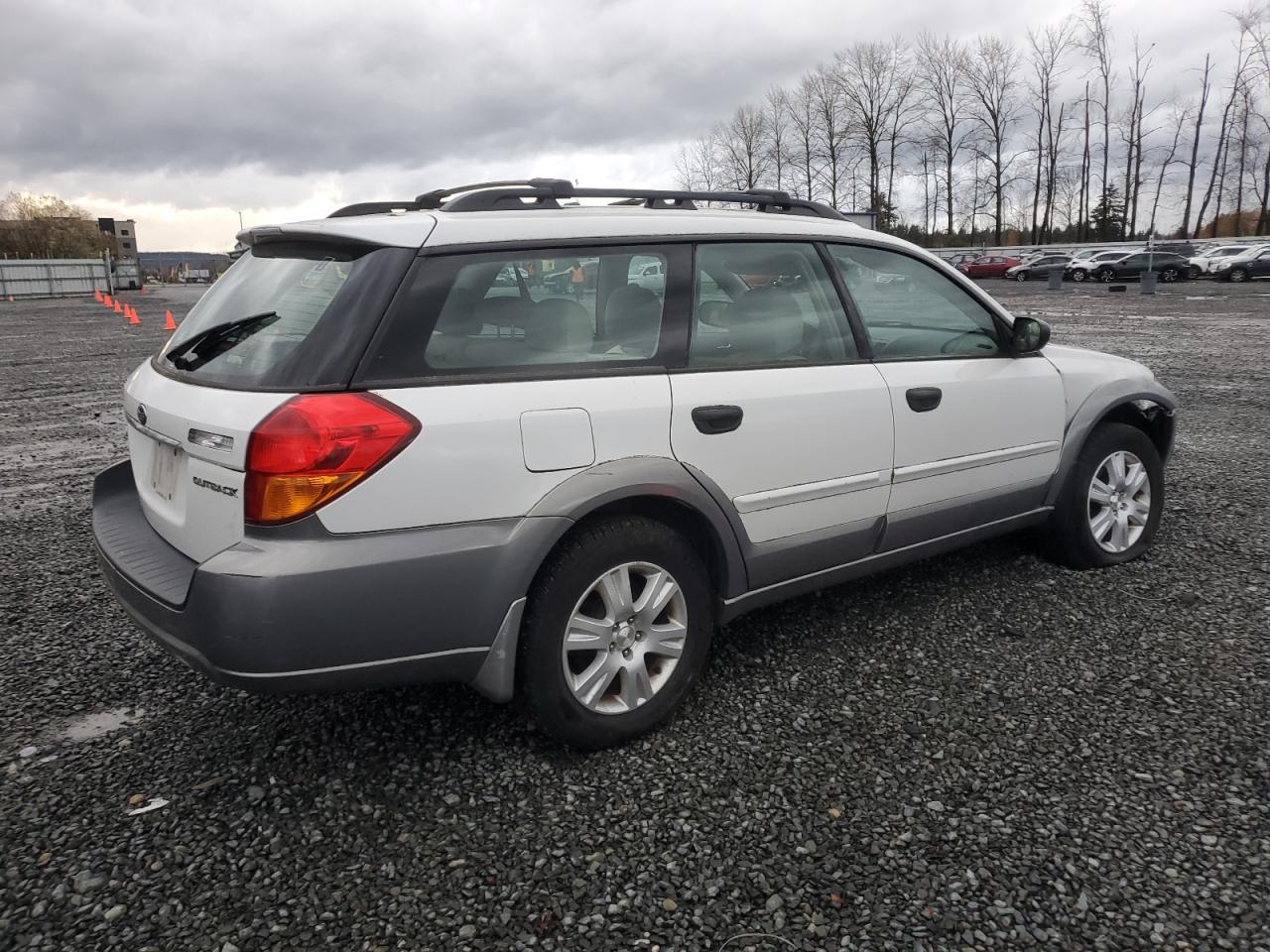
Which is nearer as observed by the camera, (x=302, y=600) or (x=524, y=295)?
(x=302, y=600)

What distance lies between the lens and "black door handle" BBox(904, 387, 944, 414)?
347 cm

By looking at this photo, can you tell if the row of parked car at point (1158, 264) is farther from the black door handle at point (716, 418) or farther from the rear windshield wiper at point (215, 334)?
the rear windshield wiper at point (215, 334)

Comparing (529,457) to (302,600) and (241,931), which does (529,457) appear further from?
(241,931)

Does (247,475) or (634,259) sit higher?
(634,259)

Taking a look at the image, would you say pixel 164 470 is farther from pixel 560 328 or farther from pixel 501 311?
pixel 560 328

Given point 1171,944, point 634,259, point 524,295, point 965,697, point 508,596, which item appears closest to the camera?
point 1171,944

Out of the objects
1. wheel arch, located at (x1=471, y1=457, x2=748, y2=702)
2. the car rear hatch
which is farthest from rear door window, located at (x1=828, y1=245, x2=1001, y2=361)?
the car rear hatch

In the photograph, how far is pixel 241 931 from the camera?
214cm

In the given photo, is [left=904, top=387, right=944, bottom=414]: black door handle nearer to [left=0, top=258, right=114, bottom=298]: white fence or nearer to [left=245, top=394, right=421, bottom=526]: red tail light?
[left=245, top=394, right=421, bottom=526]: red tail light

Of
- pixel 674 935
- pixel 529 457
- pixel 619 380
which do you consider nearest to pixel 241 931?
pixel 674 935

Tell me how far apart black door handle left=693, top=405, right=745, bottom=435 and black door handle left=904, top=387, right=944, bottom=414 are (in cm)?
84

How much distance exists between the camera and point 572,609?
106 inches

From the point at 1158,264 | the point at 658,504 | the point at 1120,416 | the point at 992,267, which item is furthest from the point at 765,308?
the point at 992,267

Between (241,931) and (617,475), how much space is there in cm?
146
